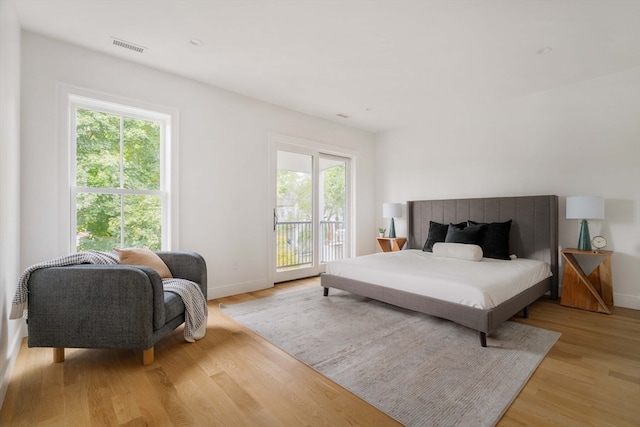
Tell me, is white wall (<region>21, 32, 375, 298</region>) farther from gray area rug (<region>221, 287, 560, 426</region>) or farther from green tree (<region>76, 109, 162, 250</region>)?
gray area rug (<region>221, 287, 560, 426</region>)

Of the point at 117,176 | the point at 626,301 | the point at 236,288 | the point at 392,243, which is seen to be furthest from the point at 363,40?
the point at 626,301

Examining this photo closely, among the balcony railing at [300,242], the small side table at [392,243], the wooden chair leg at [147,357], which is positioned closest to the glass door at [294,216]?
the balcony railing at [300,242]

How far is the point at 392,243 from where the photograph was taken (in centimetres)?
514

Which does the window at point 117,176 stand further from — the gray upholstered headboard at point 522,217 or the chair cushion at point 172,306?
the gray upholstered headboard at point 522,217

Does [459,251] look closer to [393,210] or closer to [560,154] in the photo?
[393,210]

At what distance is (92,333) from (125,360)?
341 mm

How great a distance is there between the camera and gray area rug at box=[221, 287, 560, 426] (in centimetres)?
168

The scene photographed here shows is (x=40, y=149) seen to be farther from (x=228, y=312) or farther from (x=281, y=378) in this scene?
(x=281, y=378)

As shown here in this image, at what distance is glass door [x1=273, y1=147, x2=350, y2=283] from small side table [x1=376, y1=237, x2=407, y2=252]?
0.66 metres

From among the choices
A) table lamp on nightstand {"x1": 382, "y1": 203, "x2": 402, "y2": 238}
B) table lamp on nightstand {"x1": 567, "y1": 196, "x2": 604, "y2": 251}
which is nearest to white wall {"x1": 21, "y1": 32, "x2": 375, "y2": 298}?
table lamp on nightstand {"x1": 382, "y1": 203, "x2": 402, "y2": 238}

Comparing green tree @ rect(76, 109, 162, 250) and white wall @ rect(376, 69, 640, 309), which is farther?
white wall @ rect(376, 69, 640, 309)

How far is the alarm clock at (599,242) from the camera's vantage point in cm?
333

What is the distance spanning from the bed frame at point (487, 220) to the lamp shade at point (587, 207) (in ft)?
1.08

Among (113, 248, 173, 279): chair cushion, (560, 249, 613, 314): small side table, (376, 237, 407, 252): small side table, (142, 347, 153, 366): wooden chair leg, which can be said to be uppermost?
(113, 248, 173, 279): chair cushion
